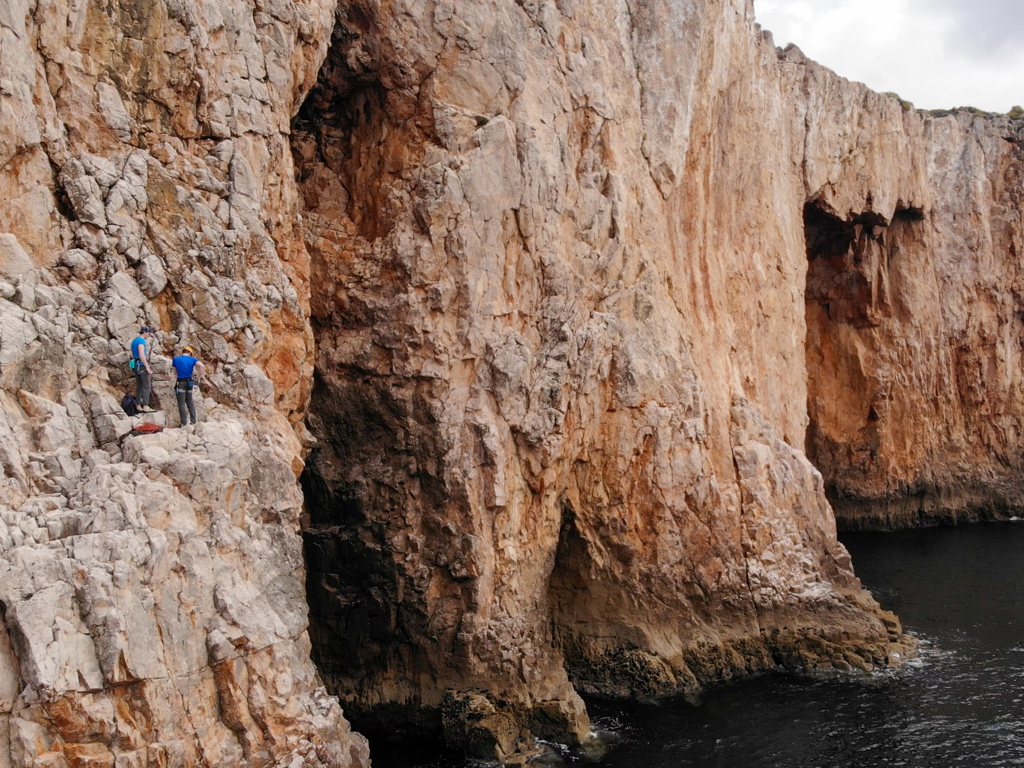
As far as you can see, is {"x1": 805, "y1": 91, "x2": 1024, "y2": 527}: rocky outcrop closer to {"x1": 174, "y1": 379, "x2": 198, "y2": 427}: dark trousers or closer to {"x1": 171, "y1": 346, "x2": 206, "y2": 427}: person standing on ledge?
{"x1": 171, "y1": 346, "x2": 206, "y2": 427}: person standing on ledge

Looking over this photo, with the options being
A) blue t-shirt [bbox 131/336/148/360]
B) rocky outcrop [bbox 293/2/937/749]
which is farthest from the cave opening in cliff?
blue t-shirt [bbox 131/336/148/360]

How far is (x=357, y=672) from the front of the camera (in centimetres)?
2414

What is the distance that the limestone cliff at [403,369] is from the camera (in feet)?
48.1

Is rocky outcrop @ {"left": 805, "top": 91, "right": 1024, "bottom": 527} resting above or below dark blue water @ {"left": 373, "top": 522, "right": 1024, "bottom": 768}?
above

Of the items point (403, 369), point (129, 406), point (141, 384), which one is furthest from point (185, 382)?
point (403, 369)

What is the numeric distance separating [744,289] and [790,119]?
29.4 ft

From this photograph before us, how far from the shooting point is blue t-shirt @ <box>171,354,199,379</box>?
1592cm

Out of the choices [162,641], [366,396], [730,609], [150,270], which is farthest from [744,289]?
[162,641]

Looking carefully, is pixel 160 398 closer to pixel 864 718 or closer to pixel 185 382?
pixel 185 382

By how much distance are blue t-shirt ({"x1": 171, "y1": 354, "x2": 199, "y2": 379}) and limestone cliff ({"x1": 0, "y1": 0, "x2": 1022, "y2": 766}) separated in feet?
2.18

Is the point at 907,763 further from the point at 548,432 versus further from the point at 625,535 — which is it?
the point at 548,432

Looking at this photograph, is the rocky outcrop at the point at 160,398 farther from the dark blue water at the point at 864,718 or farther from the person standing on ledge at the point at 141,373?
the dark blue water at the point at 864,718

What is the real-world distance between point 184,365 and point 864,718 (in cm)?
1850

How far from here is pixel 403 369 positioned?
23.3m
